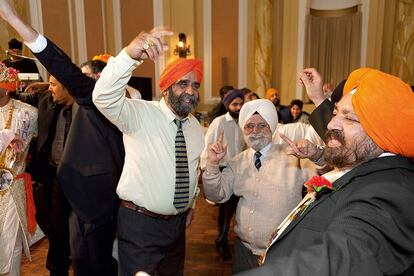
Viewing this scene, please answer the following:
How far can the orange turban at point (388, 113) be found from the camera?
1097 mm

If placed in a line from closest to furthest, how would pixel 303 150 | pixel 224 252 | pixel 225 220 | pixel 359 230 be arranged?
pixel 359 230
pixel 303 150
pixel 224 252
pixel 225 220

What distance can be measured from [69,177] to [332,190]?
153 centimetres

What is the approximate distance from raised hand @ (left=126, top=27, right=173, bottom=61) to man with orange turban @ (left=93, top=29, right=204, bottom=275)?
15.4 inches

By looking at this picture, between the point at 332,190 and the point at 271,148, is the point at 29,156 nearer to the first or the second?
the point at 271,148

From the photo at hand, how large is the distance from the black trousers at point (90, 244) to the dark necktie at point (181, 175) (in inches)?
18.2

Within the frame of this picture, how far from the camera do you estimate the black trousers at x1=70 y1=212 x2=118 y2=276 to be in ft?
7.04

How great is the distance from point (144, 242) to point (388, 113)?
57.2 inches

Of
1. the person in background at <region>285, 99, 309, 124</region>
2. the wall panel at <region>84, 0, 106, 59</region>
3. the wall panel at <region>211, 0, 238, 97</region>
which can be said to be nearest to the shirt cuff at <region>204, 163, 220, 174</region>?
the person in background at <region>285, 99, 309, 124</region>

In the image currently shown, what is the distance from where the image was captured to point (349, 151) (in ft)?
3.99

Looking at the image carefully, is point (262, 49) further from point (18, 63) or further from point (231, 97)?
point (18, 63)

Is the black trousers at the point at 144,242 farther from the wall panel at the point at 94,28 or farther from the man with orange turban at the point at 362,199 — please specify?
the wall panel at the point at 94,28

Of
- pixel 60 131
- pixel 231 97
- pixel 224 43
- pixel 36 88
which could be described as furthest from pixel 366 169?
pixel 224 43

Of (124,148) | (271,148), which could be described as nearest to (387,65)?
(271,148)

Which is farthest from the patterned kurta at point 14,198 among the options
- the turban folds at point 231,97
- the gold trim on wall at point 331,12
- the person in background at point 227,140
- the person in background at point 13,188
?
the gold trim on wall at point 331,12
